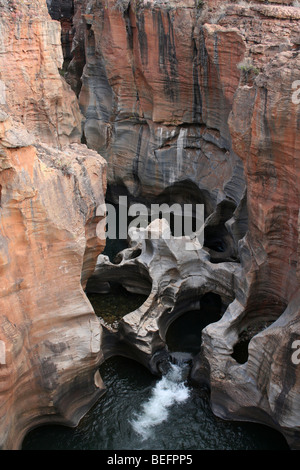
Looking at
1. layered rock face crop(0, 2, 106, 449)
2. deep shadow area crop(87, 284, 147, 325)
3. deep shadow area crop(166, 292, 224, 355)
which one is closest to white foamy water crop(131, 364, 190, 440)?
deep shadow area crop(166, 292, 224, 355)

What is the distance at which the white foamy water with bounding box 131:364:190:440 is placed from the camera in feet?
38.8

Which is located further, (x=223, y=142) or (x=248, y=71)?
(x=223, y=142)

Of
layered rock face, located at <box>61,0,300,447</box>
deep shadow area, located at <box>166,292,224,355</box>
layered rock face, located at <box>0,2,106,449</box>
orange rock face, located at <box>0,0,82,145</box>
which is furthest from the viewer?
orange rock face, located at <box>0,0,82,145</box>

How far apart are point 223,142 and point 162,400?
1034 cm

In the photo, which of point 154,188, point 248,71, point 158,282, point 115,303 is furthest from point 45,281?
point 154,188

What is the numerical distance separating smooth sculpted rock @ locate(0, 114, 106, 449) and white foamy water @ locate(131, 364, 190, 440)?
1496mm

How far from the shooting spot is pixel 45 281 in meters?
10.6

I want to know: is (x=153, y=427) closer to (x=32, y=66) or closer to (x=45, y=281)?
(x=45, y=281)

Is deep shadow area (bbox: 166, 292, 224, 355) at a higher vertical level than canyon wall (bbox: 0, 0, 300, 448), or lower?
lower

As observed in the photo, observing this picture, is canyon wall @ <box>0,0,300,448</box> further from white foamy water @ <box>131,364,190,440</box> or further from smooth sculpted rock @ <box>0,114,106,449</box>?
white foamy water @ <box>131,364,190,440</box>

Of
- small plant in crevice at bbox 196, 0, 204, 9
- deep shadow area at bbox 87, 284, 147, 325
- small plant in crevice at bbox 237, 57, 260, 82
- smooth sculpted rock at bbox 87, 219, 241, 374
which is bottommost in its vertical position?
deep shadow area at bbox 87, 284, 147, 325

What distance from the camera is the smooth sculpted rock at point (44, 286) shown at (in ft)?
31.8

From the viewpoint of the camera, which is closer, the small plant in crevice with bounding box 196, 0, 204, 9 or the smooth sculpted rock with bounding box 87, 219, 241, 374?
the smooth sculpted rock with bounding box 87, 219, 241, 374
